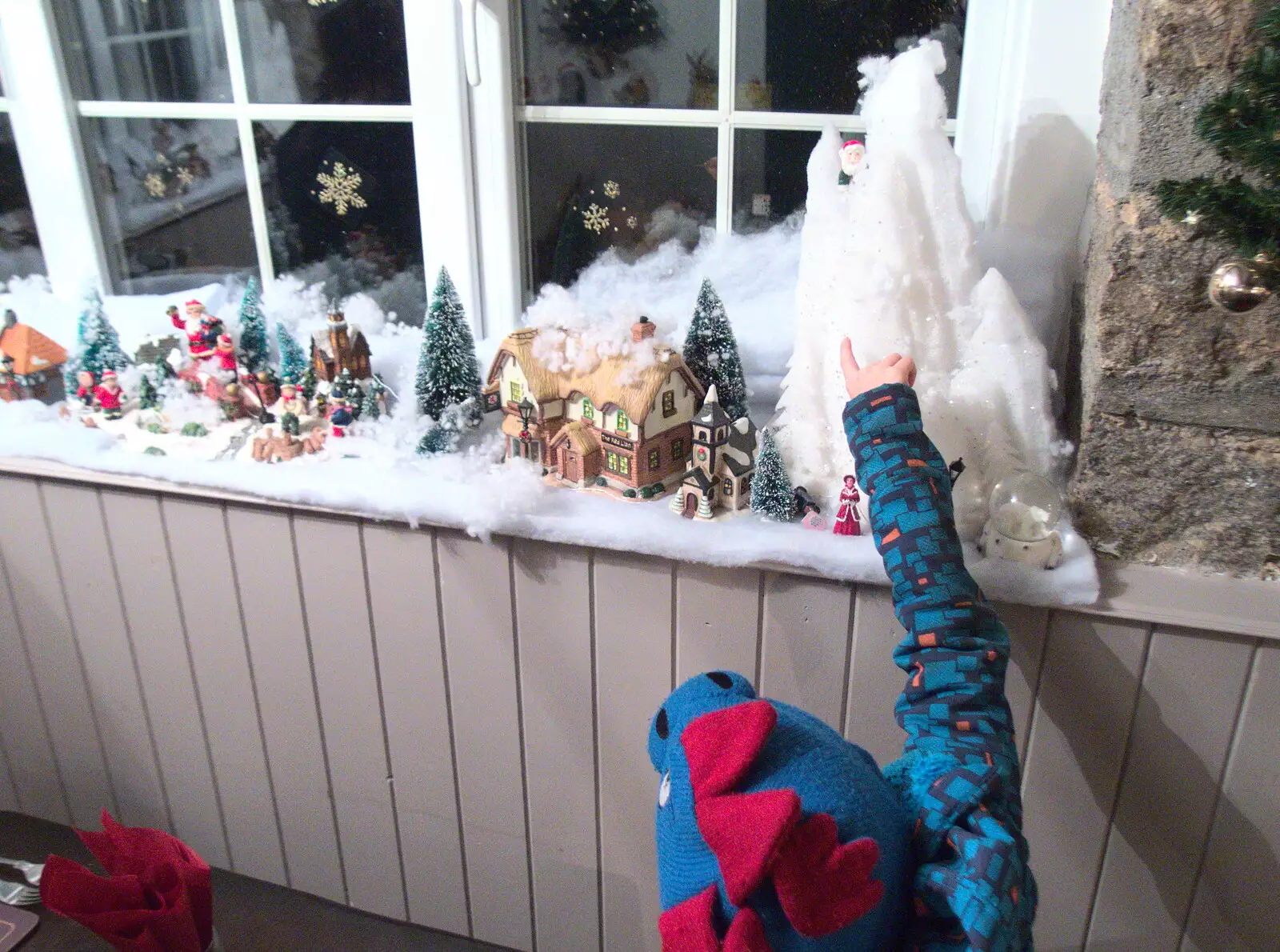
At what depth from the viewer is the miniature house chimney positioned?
1109 millimetres

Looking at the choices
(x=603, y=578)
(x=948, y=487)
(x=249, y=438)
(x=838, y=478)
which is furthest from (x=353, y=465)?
(x=948, y=487)

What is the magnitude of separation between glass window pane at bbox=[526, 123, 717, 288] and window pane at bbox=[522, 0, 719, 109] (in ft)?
0.13

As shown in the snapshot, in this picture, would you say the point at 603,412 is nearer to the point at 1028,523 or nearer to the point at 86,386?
the point at 1028,523

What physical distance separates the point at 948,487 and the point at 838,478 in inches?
7.5

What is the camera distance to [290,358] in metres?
1.32

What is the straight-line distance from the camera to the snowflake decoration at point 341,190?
136cm

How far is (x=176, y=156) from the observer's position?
144 cm

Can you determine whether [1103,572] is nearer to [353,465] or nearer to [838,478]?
[838,478]

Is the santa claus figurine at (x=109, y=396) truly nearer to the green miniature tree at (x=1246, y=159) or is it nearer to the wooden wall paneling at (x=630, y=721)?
the wooden wall paneling at (x=630, y=721)

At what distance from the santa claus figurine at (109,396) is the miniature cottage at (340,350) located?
30 centimetres

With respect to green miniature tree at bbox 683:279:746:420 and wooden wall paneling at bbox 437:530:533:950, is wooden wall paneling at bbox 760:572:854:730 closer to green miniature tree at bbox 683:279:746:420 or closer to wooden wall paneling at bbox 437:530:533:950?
green miniature tree at bbox 683:279:746:420

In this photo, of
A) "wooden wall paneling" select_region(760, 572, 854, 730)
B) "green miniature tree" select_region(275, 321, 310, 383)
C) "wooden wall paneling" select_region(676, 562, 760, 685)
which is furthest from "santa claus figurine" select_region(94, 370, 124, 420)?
"wooden wall paneling" select_region(760, 572, 854, 730)

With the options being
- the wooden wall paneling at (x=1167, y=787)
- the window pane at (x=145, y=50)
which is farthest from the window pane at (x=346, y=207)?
the wooden wall paneling at (x=1167, y=787)

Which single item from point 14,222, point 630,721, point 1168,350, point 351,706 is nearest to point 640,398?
point 630,721
